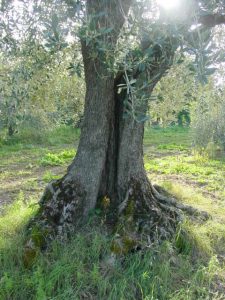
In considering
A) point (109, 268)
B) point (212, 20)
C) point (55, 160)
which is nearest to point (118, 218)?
point (109, 268)

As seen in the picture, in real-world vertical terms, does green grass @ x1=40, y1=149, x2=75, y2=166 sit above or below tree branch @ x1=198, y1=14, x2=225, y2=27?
below

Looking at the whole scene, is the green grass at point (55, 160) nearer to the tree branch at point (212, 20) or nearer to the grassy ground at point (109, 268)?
the grassy ground at point (109, 268)

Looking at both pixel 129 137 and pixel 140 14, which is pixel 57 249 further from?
pixel 140 14

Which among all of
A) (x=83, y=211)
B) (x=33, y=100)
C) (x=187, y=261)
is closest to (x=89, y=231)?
(x=83, y=211)

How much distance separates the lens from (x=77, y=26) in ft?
9.66

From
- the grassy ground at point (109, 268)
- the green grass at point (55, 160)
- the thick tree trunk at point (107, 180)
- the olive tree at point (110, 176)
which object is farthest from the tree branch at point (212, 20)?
the green grass at point (55, 160)

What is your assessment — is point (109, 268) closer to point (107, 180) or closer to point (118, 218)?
point (118, 218)

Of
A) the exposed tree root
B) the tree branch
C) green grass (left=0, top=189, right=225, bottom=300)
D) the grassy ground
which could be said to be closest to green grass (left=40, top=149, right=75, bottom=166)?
the grassy ground

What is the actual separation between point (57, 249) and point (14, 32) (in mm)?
2886

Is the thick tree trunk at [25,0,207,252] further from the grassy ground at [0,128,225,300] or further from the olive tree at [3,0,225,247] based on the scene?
the grassy ground at [0,128,225,300]

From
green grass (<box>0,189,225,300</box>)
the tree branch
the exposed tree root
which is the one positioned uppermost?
the tree branch

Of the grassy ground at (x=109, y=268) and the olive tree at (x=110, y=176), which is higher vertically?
the olive tree at (x=110, y=176)

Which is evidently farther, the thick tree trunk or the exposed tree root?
the thick tree trunk

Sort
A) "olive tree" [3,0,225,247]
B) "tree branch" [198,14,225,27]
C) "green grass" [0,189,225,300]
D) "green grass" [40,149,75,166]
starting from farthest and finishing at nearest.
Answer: "green grass" [40,149,75,166] → "olive tree" [3,0,225,247] → "tree branch" [198,14,225,27] → "green grass" [0,189,225,300]
